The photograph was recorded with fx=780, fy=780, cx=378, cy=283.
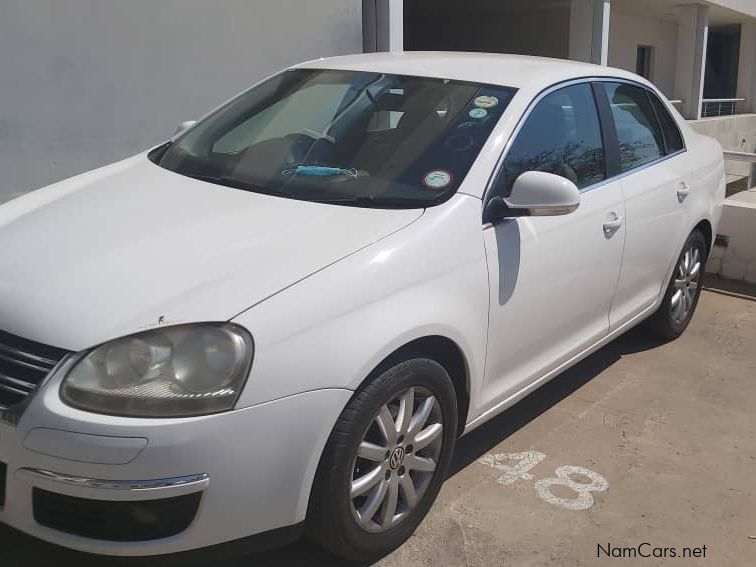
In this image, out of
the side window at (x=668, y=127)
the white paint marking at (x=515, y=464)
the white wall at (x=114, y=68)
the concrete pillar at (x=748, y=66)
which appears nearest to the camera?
the white paint marking at (x=515, y=464)

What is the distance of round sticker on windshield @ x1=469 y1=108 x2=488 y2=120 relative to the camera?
123 inches

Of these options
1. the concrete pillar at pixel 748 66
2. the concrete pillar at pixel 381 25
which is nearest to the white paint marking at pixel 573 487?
the concrete pillar at pixel 381 25

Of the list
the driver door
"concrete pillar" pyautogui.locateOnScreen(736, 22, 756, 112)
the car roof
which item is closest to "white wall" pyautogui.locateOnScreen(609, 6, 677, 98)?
"concrete pillar" pyautogui.locateOnScreen(736, 22, 756, 112)

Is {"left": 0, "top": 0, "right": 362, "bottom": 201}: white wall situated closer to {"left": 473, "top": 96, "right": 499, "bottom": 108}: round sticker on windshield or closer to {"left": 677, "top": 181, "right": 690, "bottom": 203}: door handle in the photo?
{"left": 473, "top": 96, "right": 499, "bottom": 108}: round sticker on windshield

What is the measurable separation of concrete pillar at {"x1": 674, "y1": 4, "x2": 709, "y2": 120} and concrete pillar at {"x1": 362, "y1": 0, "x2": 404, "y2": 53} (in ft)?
44.0

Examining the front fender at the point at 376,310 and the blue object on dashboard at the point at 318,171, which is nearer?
the front fender at the point at 376,310

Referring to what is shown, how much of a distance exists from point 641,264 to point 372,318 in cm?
215

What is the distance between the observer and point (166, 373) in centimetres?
208

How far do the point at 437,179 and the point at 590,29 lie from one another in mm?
11512

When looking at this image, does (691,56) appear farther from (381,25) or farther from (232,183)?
(232,183)

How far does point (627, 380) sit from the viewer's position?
14.2 ft

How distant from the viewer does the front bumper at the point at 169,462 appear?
6.55 feet

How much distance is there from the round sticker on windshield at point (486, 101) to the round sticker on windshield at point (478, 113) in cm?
3

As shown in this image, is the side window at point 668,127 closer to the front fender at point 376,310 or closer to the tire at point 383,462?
the front fender at point 376,310
